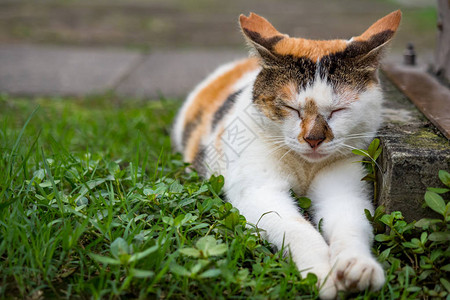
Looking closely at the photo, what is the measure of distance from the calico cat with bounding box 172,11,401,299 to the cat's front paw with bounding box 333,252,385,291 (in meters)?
0.02

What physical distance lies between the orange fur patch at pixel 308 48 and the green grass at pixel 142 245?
70cm

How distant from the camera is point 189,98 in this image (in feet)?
11.7

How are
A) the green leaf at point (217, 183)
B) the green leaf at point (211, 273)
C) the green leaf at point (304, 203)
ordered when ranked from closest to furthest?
the green leaf at point (211, 273) → the green leaf at point (304, 203) → the green leaf at point (217, 183)

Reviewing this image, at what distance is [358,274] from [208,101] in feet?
6.18

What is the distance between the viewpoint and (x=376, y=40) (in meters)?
2.03

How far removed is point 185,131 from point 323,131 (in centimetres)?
149

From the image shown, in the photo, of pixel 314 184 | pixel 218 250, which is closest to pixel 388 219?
pixel 314 184

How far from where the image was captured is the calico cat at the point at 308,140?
186cm

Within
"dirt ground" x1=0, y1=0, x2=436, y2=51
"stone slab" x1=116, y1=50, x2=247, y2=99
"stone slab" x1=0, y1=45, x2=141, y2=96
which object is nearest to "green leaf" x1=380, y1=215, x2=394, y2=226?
"stone slab" x1=116, y1=50, x2=247, y2=99

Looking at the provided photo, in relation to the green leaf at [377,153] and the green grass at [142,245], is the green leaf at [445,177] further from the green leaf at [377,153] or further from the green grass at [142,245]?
the green leaf at [377,153]

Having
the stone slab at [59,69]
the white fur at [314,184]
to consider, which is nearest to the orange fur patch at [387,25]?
the white fur at [314,184]

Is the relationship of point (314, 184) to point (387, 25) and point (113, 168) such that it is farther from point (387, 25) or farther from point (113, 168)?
point (113, 168)

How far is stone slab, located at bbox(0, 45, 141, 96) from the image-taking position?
178 inches

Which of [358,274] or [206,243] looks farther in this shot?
[206,243]
